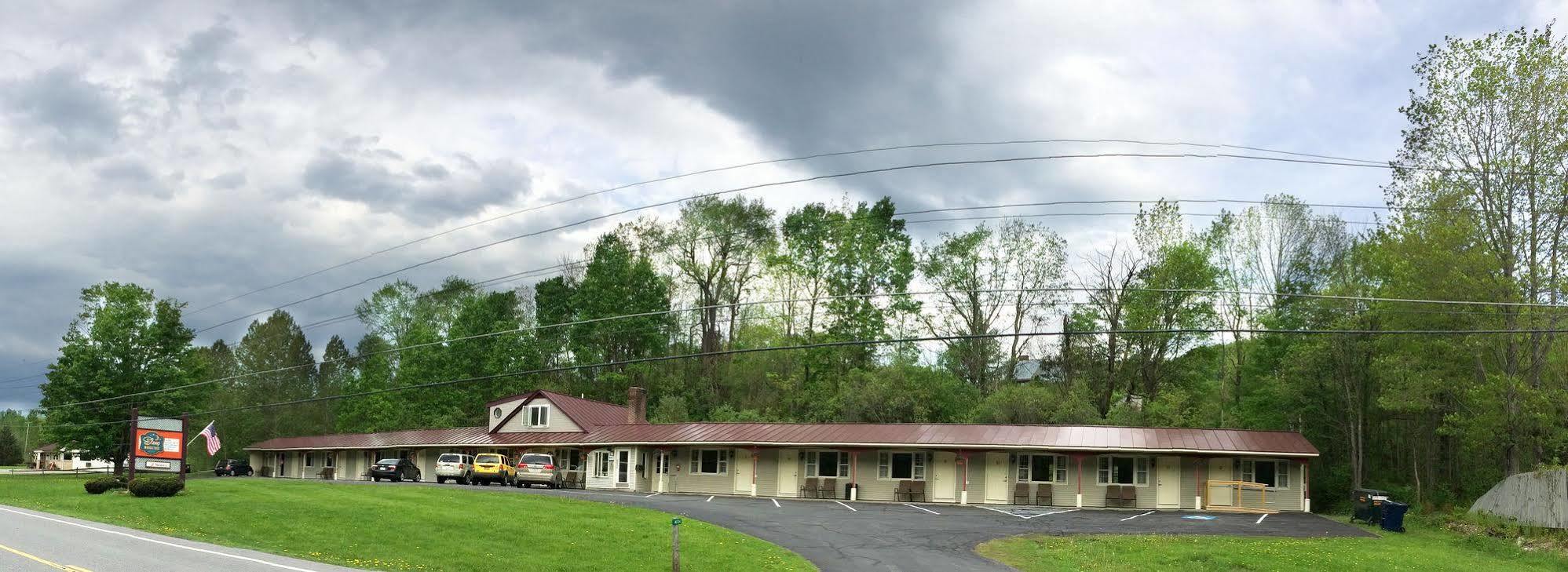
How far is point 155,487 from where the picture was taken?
28.7 m

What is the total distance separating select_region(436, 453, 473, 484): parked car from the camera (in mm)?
45312

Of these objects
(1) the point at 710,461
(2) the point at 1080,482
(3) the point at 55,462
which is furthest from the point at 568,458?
(3) the point at 55,462

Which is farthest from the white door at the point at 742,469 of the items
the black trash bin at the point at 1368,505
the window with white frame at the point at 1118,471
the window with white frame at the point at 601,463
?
the black trash bin at the point at 1368,505

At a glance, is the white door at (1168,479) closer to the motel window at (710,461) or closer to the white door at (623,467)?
the motel window at (710,461)

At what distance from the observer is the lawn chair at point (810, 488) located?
134 feet

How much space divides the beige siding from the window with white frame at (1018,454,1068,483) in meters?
21.1

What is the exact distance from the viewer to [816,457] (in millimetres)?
42062

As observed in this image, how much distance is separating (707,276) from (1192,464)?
3261 cm

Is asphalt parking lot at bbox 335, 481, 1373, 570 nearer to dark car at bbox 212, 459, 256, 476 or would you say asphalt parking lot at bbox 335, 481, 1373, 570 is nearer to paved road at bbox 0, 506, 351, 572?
paved road at bbox 0, 506, 351, 572

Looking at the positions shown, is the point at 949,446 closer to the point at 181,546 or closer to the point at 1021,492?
the point at 1021,492

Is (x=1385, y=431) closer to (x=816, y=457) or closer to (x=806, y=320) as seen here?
(x=816, y=457)

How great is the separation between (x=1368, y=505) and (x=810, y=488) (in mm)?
19109

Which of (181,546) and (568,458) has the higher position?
(181,546)

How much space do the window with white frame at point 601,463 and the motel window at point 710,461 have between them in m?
4.35
